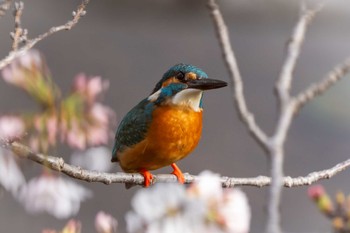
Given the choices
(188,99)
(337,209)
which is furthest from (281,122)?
(188,99)

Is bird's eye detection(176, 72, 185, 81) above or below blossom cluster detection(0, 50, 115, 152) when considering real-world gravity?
above

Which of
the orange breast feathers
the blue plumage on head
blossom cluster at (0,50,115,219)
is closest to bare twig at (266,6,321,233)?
blossom cluster at (0,50,115,219)

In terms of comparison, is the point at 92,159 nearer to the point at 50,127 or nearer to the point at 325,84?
the point at 50,127

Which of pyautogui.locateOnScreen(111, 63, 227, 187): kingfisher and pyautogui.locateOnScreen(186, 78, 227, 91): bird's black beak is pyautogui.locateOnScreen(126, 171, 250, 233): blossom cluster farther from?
pyautogui.locateOnScreen(111, 63, 227, 187): kingfisher

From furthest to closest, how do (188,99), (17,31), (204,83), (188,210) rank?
(188,99)
(204,83)
(17,31)
(188,210)

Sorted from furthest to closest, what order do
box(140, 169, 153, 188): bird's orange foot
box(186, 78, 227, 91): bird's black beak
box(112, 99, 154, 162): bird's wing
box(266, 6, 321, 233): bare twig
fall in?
box(112, 99, 154, 162): bird's wing
box(140, 169, 153, 188): bird's orange foot
box(186, 78, 227, 91): bird's black beak
box(266, 6, 321, 233): bare twig

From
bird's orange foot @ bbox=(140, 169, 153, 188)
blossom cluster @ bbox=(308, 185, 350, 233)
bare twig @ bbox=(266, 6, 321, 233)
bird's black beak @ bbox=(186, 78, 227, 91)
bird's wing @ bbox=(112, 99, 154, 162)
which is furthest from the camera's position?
bird's wing @ bbox=(112, 99, 154, 162)

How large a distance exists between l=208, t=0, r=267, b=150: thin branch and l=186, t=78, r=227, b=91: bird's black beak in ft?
0.49

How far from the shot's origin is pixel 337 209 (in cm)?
42

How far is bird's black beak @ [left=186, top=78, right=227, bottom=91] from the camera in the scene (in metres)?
0.52

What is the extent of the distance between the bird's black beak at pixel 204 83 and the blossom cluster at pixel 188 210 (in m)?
0.19

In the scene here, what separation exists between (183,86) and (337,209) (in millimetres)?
250

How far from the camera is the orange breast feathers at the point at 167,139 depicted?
68 centimetres

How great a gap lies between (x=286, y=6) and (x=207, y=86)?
268 cm
